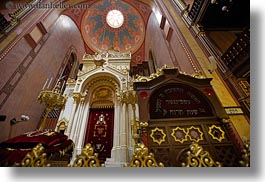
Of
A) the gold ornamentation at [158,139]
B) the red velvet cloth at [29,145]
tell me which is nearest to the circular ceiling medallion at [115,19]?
the red velvet cloth at [29,145]

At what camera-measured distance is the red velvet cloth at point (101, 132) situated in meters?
4.50

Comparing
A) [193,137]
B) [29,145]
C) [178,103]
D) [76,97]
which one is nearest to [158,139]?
[193,137]

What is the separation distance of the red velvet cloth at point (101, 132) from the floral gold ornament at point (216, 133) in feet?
11.3

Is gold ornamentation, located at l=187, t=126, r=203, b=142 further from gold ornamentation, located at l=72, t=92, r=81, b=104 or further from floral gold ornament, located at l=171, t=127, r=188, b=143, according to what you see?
gold ornamentation, located at l=72, t=92, r=81, b=104

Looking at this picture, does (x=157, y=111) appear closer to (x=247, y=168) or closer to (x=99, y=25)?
(x=247, y=168)

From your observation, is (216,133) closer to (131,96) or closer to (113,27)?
(131,96)

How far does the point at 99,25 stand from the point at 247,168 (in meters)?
11.6

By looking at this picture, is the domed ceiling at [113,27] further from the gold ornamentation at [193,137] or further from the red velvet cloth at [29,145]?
the gold ornamentation at [193,137]

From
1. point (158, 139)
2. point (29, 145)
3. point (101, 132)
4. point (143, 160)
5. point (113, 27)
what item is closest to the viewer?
point (143, 160)

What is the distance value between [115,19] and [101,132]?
9710 millimetres

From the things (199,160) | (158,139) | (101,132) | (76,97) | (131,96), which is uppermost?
(76,97)

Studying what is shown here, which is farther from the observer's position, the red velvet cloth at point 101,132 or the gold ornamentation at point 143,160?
the red velvet cloth at point 101,132

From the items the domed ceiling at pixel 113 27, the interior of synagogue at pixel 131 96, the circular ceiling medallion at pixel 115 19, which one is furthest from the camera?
the circular ceiling medallion at pixel 115 19

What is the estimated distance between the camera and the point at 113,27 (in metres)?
11.2
